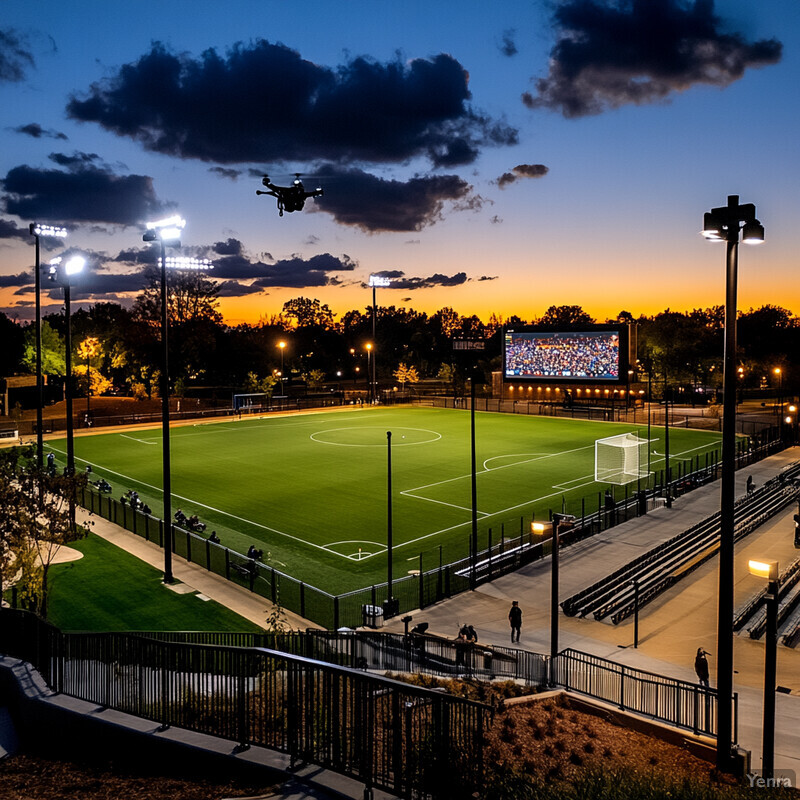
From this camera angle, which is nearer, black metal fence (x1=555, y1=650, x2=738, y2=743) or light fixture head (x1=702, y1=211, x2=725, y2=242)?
light fixture head (x1=702, y1=211, x2=725, y2=242)

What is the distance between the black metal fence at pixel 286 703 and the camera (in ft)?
22.8

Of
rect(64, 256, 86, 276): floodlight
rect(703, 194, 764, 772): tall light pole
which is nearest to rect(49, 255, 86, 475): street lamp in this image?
rect(64, 256, 86, 276): floodlight

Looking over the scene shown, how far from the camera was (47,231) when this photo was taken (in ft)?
101

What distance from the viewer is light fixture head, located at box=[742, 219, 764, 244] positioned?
10.6 meters

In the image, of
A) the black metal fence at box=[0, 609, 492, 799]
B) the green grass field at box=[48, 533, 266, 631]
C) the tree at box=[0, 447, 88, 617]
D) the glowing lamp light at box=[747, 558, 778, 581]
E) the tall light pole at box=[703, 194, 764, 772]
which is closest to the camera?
the black metal fence at box=[0, 609, 492, 799]

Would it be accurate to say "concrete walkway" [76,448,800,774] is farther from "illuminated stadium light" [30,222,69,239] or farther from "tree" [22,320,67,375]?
"tree" [22,320,67,375]

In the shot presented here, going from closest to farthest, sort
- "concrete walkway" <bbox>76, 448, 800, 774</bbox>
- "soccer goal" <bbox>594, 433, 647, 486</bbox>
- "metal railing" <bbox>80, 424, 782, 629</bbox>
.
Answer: "concrete walkway" <bbox>76, 448, 800, 774</bbox>
"metal railing" <bbox>80, 424, 782, 629</bbox>
"soccer goal" <bbox>594, 433, 647, 486</bbox>

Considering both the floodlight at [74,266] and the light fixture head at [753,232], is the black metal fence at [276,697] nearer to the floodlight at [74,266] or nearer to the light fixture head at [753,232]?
the light fixture head at [753,232]

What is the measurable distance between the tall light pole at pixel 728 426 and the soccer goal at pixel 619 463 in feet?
104

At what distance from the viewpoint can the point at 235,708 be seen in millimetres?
8766

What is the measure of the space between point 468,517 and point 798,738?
21.2 m

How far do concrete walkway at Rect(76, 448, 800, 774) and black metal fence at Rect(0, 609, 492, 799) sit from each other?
8.27m

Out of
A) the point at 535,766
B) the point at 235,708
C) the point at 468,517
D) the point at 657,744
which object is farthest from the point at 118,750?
the point at 468,517

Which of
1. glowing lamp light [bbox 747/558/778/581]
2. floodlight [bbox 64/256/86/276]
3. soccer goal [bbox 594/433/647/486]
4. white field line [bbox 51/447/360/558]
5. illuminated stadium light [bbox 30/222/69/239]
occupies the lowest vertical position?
white field line [bbox 51/447/360/558]
